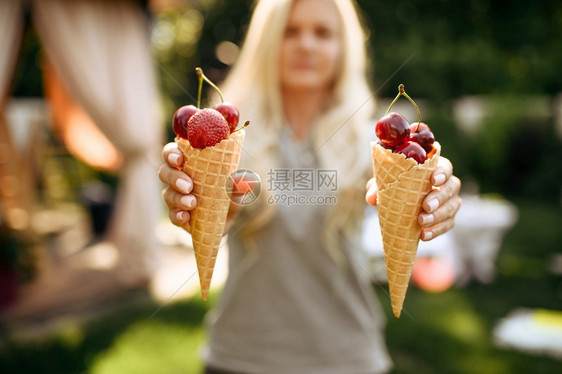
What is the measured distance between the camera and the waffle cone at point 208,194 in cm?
125

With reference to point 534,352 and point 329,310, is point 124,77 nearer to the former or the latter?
point 329,310

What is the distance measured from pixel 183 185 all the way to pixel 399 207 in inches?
22.5

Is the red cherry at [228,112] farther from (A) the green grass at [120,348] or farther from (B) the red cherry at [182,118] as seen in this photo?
(A) the green grass at [120,348]

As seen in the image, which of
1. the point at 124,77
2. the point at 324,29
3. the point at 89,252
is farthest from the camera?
the point at 89,252

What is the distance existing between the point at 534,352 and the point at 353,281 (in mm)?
2916

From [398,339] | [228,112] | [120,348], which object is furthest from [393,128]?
[120,348]

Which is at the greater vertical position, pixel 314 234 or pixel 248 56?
pixel 248 56

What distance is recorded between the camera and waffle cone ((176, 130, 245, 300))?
1.25 m

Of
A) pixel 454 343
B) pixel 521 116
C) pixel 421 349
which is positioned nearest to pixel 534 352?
pixel 454 343

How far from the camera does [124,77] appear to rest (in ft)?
17.1

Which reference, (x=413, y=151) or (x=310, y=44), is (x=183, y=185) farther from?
(x=310, y=44)

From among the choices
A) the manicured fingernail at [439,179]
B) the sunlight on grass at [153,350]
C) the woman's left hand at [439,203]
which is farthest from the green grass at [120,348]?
the manicured fingernail at [439,179]

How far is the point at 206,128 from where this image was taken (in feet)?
3.80

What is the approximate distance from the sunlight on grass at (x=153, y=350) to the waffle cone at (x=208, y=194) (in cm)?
293
